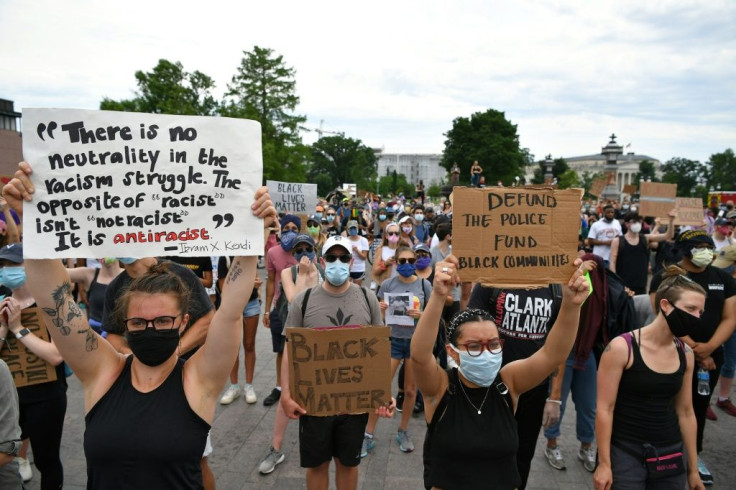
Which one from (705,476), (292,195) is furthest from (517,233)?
(292,195)

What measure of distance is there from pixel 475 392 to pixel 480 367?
213 millimetres

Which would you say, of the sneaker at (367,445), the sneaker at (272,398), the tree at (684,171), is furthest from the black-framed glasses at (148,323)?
the tree at (684,171)

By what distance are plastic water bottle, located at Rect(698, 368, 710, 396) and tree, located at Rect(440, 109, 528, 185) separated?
62.2 meters

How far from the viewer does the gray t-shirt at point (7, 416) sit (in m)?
2.69

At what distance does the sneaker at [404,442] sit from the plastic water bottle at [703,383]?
9.51ft

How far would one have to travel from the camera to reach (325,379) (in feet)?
11.2

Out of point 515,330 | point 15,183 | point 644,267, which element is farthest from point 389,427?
point 644,267

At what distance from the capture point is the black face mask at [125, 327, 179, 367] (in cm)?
216

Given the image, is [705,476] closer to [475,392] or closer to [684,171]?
[475,392]

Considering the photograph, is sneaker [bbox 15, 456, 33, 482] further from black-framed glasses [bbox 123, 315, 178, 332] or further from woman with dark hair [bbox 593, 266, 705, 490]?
woman with dark hair [bbox 593, 266, 705, 490]

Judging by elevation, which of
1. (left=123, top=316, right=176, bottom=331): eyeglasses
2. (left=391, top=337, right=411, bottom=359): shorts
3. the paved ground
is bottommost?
the paved ground

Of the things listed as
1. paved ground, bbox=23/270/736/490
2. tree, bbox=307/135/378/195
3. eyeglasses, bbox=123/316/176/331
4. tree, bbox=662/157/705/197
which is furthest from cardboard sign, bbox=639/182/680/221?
tree, bbox=662/157/705/197

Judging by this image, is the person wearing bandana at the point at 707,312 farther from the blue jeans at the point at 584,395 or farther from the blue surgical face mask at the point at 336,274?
the blue surgical face mask at the point at 336,274

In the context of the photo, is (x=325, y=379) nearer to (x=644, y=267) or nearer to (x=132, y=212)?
(x=132, y=212)
